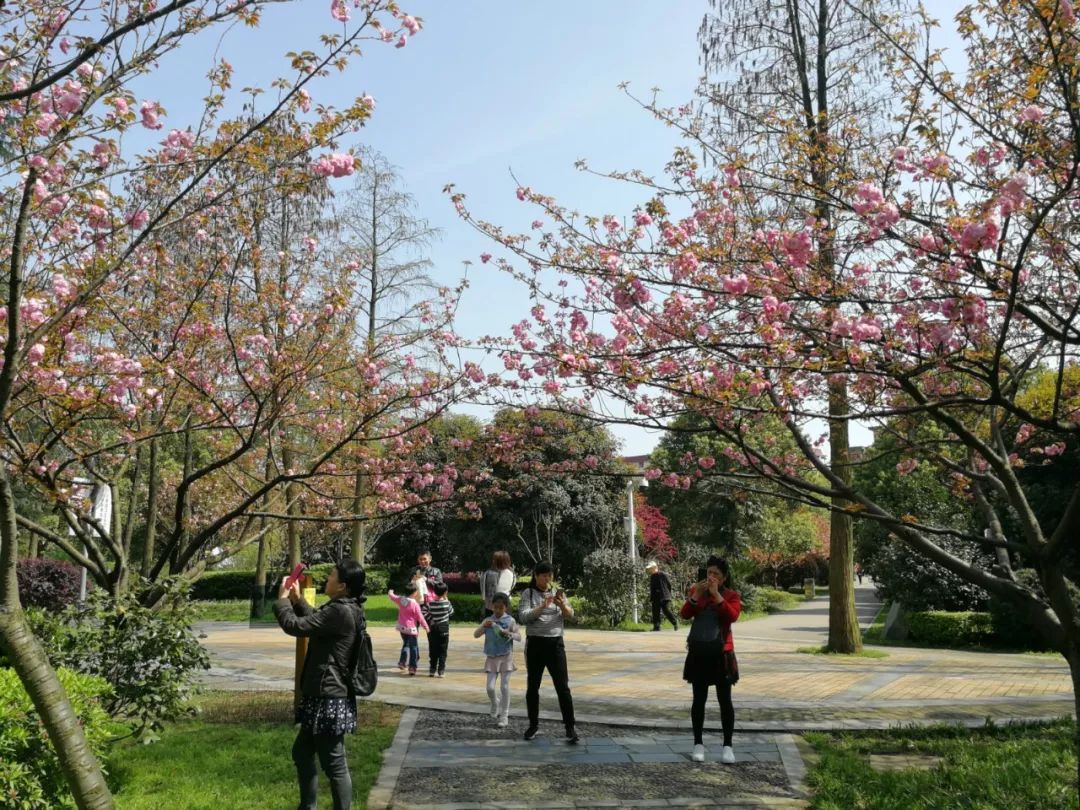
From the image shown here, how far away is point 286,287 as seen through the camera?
9469mm

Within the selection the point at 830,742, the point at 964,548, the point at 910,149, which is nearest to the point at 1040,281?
the point at 910,149

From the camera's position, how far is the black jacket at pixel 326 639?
482cm

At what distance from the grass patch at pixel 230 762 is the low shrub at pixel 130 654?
0.35 meters

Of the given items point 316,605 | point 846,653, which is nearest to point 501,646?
point 846,653

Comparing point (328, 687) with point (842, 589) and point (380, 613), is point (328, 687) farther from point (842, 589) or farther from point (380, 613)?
point (380, 613)

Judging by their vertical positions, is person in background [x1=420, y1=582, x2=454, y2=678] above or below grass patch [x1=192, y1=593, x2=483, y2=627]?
above

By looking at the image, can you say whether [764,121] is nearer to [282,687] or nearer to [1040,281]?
[1040,281]

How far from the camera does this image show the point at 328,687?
4.81 metres

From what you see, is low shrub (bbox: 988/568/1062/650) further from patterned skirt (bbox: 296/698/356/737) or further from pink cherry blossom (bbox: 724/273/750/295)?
patterned skirt (bbox: 296/698/356/737)

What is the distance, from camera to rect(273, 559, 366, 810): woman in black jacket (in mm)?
4770

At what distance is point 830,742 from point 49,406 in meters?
7.15

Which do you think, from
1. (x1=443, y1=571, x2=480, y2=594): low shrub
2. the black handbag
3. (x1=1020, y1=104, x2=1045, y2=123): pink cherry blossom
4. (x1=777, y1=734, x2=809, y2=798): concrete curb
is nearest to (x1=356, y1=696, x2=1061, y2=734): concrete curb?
(x1=777, y1=734, x2=809, y2=798): concrete curb

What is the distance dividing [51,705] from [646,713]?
6.09 metres

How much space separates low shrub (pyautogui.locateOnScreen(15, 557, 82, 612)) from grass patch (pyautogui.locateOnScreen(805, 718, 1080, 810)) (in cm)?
1878
